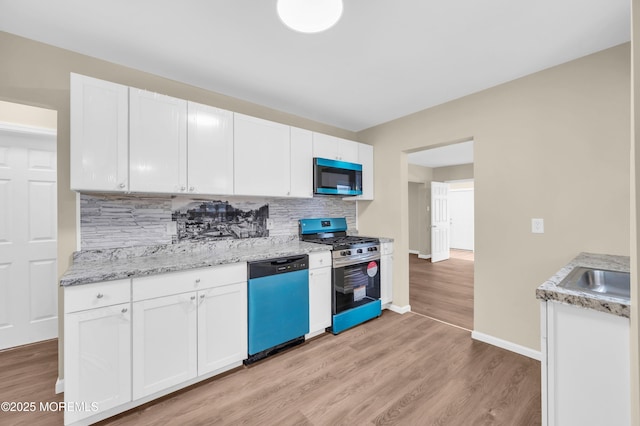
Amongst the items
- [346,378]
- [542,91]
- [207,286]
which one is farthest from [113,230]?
[542,91]

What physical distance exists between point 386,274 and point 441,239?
13.4ft

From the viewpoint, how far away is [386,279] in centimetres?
332

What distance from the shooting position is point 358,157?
11.6ft

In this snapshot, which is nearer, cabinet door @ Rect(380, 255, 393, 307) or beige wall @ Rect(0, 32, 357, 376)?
beige wall @ Rect(0, 32, 357, 376)

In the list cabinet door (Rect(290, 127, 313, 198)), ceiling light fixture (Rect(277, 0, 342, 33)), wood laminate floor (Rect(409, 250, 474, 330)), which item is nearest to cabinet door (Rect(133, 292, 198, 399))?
cabinet door (Rect(290, 127, 313, 198))

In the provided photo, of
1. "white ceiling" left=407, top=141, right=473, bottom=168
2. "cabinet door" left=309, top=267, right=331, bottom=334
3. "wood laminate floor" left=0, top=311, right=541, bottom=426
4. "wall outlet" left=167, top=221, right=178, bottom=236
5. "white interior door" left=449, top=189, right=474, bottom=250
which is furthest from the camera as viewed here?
"white interior door" left=449, top=189, right=474, bottom=250

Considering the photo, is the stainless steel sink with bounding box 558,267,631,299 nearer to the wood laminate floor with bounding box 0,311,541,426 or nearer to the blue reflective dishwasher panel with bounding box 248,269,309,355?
the wood laminate floor with bounding box 0,311,541,426

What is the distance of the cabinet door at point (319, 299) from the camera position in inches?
102

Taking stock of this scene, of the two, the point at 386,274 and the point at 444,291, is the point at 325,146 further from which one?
the point at 444,291

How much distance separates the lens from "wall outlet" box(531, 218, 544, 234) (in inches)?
87.7

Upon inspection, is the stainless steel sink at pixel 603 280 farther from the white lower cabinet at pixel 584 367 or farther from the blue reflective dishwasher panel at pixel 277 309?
the blue reflective dishwasher panel at pixel 277 309

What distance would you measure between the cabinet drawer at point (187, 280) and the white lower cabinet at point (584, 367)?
196 centimetres

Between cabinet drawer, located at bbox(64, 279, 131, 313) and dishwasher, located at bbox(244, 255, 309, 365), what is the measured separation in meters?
0.84

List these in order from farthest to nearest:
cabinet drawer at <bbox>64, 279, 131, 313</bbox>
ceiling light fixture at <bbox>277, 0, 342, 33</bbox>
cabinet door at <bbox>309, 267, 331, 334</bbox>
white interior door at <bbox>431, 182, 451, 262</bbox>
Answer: white interior door at <bbox>431, 182, 451, 262</bbox>, cabinet door at <bbox>309, 267, 331, 334</bbox>, cabinet drawer at <bbox>64, 279, 131, 313</bbox>, ceiling light fixture at <bbox>277, 0, 342, 33</bbox>
